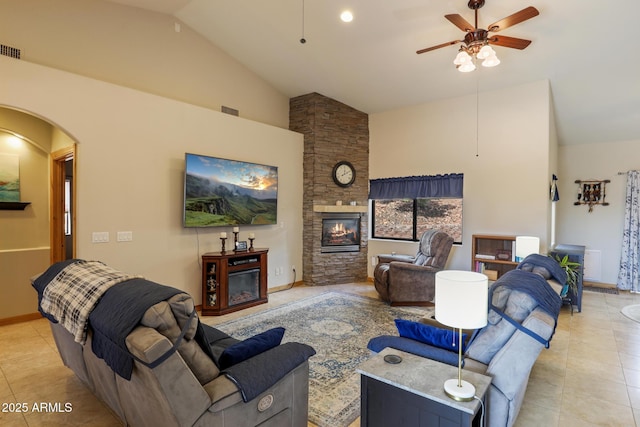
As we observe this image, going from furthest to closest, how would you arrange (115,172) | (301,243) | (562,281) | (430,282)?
(301,243), (430,282), (115,172), (562,281)

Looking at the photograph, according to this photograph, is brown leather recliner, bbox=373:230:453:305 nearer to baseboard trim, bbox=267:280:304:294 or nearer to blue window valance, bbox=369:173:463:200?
blue window valance, bbox=369:173:463:200

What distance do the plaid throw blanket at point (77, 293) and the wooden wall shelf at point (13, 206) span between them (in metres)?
3.16

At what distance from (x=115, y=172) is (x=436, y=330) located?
3945mm

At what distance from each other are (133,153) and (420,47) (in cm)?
401

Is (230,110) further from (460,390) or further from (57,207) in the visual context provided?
(460,390)

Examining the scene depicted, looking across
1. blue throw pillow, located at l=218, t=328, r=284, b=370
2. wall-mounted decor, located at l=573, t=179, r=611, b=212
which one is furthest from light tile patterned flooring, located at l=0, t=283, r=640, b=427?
wall-mounted decor, located at l=573, t=179, r=611, b=212

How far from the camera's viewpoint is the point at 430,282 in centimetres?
486

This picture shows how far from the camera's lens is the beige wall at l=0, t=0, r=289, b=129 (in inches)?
142

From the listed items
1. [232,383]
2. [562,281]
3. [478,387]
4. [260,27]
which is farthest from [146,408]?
[260,27]

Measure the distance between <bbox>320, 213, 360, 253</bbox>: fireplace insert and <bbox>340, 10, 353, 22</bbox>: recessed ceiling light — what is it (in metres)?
3.33

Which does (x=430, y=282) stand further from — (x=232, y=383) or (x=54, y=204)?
(x=54, y=204)

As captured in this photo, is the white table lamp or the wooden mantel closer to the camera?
the white table lamp

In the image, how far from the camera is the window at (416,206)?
224 inches

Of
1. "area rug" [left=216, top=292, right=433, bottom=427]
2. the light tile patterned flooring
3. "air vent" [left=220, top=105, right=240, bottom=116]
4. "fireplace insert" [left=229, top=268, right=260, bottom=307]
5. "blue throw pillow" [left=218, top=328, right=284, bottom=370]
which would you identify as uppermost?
"air vent" [left=220, top=105, right=240, bottom=116]
